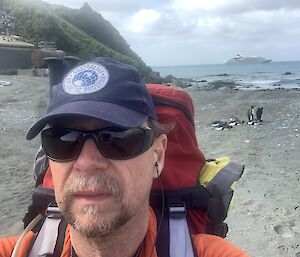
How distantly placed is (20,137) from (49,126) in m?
10.8

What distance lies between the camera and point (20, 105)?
18391mm

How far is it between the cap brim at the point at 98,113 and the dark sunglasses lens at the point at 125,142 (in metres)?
0.06

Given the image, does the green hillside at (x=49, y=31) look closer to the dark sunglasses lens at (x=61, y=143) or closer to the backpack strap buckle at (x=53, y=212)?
the backpack strap buckle at (x=53, y=212)

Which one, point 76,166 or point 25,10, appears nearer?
point 76,166

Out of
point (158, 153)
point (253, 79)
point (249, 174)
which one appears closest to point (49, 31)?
point (253, 79)

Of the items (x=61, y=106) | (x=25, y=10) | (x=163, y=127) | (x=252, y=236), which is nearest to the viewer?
(x=61, y=106)

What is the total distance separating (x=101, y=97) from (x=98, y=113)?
11 centimetres

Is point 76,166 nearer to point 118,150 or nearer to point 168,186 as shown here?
point 118,150

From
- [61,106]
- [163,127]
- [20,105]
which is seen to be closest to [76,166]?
[61,106]

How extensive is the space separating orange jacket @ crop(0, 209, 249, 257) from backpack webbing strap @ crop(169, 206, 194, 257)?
64 mm

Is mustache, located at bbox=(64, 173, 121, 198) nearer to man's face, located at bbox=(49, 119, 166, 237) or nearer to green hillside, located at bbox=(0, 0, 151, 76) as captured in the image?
man's face, located at bbox=(49, 119, 166, 237)

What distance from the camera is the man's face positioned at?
1843 millimetres

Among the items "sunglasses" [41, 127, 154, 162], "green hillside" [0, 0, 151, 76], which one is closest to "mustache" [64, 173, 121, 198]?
"sunglasses" [41, 127, 154, 162]

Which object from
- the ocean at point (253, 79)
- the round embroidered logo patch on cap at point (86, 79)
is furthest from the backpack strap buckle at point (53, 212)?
the ocean at point (253, 79)
